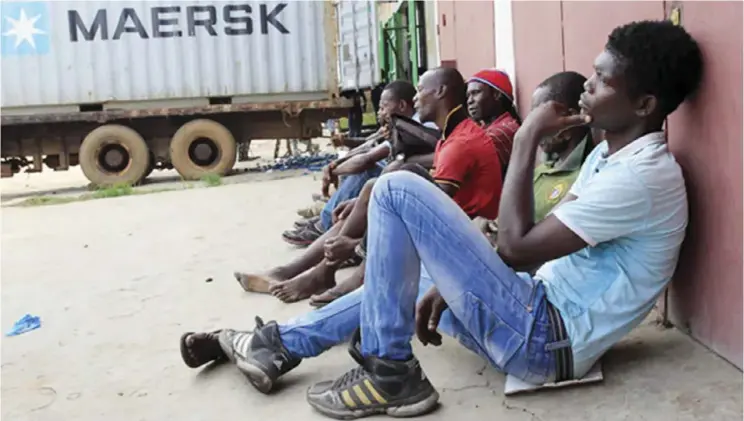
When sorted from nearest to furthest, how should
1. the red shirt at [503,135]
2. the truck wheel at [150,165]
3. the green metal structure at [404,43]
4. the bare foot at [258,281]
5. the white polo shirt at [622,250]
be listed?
the white polo shirt at [622,250] → the red shirt at [503,135] → the bare foot at [258,281] → the green metal structure at [404,43] → the truck wheel at [150,165]

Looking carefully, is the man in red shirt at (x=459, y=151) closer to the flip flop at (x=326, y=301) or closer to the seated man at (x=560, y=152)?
the seated man at (x=560, y=152)

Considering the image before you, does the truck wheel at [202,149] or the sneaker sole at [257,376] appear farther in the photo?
the truck wheel at [202,149]

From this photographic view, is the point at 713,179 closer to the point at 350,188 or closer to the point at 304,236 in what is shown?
the point at 350,188

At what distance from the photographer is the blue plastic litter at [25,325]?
11.7 feet

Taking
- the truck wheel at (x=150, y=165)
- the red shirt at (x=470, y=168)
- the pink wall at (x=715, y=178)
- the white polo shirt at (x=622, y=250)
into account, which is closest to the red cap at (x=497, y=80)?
the red shirt at (x=470, y=168)

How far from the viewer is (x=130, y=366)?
2.99m

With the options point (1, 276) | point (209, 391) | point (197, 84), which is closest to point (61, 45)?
point (197, 84)

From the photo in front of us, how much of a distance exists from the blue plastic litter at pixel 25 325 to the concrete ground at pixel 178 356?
1.9 inches

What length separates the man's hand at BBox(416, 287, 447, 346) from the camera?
2.21m

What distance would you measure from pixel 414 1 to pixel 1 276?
5.21 meters

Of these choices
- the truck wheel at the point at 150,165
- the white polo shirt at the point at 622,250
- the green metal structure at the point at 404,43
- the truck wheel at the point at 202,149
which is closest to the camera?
the white polo shirt at the point at 622,250

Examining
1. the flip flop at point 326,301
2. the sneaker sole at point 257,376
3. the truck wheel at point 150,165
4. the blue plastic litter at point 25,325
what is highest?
the truck wheel at point 150,165

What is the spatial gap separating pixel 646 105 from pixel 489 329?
0.72 meters

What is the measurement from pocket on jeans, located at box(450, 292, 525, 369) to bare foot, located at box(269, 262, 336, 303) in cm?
143
